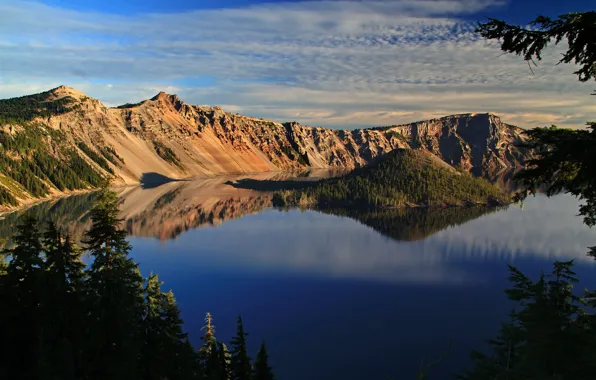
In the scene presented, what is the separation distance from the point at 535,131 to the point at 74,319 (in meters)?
17.4

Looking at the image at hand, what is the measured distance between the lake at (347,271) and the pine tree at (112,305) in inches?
724

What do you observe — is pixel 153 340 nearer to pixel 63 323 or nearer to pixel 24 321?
pixel 63 323

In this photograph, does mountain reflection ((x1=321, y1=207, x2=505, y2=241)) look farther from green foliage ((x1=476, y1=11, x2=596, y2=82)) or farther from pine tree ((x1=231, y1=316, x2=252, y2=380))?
green foliage ((x1=476, y1=11, x2=596, y2=82))

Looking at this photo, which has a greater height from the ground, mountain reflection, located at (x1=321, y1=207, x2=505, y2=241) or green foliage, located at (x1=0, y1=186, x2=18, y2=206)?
green foliage, located at (x1=0, y1=186, x2=18, y2=206)

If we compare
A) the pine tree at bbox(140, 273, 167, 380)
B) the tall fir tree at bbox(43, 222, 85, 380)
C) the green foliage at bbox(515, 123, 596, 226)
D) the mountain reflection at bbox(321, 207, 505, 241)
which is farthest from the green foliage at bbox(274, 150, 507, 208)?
the green foliage at bbox(515, 123, 596, 226)

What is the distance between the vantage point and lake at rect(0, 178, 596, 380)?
4459 cm

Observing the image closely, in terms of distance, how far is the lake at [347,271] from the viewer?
44594 mm

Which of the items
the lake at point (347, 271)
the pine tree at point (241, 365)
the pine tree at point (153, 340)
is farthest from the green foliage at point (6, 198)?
the pine tree at point (241, 365)

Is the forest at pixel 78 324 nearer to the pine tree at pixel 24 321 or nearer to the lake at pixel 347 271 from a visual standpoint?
the pine tree at pixel 24 321

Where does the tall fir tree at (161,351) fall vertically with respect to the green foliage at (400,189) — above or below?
below

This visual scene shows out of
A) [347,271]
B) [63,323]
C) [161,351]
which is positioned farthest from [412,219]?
[63,323]

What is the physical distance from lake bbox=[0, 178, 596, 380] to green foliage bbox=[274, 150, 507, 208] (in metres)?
14.3

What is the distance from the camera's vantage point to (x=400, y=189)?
6555 inches

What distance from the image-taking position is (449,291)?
2479 inches
